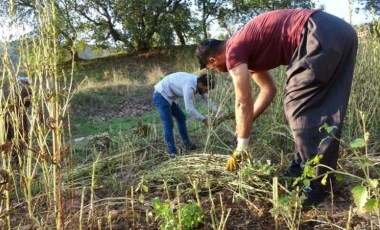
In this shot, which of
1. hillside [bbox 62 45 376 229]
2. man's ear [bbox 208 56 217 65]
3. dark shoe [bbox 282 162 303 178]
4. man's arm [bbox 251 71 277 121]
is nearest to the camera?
hillside [bbox 62 45 376 229]

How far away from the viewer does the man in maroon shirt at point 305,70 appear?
2.32 m

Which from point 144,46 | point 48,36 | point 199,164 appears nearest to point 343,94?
point 199,164

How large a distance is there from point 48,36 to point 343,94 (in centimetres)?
157

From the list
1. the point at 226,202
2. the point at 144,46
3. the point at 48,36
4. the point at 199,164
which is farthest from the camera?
the point at 144,46

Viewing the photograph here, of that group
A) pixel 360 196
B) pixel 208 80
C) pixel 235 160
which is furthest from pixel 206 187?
pixel 360 196

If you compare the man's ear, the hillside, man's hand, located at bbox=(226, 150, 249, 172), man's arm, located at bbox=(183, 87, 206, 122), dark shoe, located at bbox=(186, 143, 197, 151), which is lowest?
dark shoe, located at bbox=(186, 143, 197, 151)

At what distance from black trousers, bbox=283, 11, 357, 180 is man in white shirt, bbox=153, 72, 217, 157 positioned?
1.72 m

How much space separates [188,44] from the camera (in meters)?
20.1

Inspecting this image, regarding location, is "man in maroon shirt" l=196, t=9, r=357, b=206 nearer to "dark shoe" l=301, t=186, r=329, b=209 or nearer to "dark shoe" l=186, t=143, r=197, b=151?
"dark shoe" l=301, t=186, r=329, b=209

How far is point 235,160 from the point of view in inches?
103

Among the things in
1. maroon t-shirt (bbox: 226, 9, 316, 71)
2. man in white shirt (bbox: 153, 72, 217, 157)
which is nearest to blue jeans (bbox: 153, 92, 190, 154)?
man in white shirt (bbox: 153, 72, 217, 157)

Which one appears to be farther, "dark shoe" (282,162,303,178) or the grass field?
"dark shoe" (282,162,303,178)

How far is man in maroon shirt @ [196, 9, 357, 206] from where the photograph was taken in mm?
2318

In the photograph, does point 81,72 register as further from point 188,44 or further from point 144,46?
point 188,44
